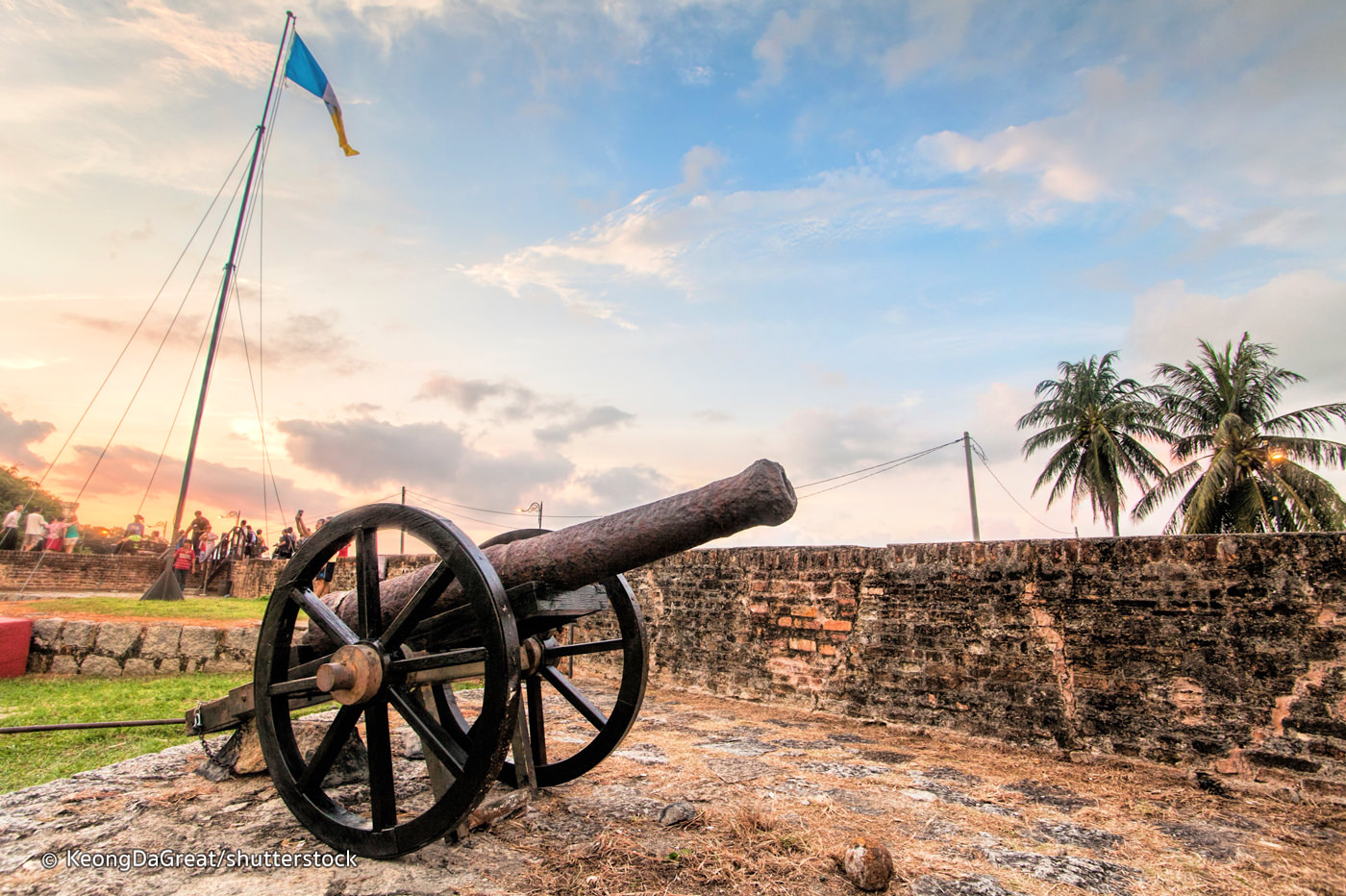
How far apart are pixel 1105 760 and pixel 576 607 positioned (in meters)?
4.01

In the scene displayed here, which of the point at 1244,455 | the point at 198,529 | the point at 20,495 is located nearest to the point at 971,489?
the point at 1244,455

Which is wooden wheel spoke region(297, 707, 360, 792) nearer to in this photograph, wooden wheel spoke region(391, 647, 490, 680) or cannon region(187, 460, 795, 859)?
cannon region(187, 460, 795, 859)

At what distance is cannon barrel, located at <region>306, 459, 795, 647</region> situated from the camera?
2707 millimetres

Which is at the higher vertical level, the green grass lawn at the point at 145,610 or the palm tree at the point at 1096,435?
the palm tree at the point at 1096,435

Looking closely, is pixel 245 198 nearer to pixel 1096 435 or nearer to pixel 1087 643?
pixel 1087 643

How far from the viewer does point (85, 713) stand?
5.33m

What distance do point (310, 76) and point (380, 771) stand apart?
15.1 metres

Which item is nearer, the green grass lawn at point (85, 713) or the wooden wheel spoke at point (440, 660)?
the wooden wheel spoke at point (440, 660)

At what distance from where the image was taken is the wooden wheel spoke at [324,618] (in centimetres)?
311

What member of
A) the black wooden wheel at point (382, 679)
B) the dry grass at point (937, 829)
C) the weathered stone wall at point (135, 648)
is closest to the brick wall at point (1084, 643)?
the dry grass at point (937, 829)

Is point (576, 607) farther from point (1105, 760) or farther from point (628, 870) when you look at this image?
point (1105, 760)

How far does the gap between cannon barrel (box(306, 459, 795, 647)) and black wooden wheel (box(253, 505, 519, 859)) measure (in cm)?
21

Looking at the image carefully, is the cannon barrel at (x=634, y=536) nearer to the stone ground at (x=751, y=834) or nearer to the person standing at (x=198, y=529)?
the stone ground at (x=751, y=834)

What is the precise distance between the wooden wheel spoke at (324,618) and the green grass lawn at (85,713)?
1.97 meters
